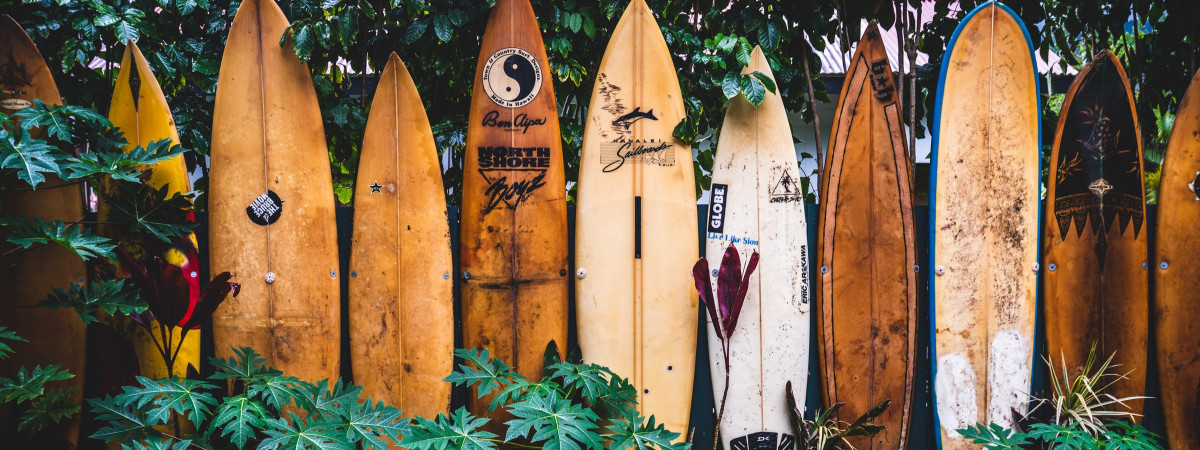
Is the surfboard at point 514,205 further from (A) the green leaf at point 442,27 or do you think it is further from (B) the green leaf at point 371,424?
(B) the green leaf at point 371,424

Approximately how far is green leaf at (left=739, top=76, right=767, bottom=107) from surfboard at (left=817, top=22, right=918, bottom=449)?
1.16 ft

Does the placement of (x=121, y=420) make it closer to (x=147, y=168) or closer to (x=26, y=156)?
(x=26, y=156)

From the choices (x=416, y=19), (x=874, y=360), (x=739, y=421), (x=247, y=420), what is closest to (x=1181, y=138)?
(x=874, y=360)

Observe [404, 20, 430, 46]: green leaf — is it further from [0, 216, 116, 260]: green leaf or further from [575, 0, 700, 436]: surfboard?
[0, 216, 116, 260]: green leaf

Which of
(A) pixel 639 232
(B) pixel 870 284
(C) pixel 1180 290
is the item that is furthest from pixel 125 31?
(C) pixel 1180 290

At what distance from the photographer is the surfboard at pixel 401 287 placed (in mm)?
2074

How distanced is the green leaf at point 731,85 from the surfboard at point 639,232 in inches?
6.6

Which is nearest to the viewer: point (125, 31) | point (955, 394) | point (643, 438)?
point (643, 438)

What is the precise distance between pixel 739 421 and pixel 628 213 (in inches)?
29.7

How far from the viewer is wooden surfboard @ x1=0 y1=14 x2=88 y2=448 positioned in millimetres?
1989

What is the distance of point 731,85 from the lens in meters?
2.07

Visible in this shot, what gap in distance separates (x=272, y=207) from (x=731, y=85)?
4.93 ft

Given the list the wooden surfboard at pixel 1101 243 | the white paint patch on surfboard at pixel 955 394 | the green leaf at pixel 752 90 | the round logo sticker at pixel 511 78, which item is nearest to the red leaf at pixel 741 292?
the green leaf at pixel 752 90

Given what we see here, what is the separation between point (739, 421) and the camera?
2.10 meters
